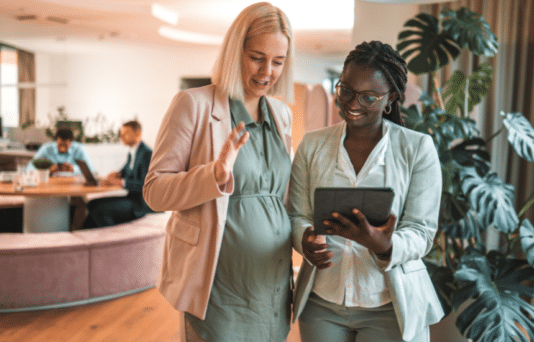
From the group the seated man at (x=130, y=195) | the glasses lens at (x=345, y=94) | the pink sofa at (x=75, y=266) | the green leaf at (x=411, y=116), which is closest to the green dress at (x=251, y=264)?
the glasses lens at (x=345, y=94)

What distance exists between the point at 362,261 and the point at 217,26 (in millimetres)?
9074

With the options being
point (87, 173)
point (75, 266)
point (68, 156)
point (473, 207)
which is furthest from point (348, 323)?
point (68, 156)

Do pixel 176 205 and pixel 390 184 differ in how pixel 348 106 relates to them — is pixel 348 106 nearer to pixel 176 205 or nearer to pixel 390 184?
pixel 390 184

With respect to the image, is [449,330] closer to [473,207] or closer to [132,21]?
[473,207]

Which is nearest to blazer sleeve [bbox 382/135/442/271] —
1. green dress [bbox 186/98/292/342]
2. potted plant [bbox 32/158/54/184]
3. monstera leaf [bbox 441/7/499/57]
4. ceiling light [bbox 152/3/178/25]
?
green dress [bbox 186/98/292/342]

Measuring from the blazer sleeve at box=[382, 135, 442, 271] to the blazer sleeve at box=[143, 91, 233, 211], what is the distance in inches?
20.5

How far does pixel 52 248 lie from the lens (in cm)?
349

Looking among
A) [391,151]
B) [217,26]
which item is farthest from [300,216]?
[217,26]

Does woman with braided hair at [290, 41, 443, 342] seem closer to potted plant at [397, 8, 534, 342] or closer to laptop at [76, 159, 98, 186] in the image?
potted plant at [397, 8, 534, 342]

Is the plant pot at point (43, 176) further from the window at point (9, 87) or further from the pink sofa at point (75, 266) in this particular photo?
the window at point (9, 87)

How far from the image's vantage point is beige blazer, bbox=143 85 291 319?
1.29 meters

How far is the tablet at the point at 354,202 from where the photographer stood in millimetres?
1090

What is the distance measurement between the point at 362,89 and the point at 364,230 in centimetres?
42

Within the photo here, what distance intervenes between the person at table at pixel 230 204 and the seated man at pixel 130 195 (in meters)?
3.44
